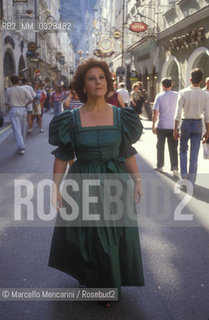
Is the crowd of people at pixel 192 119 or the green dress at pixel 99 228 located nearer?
the green dress at pixel 99 228

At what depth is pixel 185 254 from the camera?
375 cm

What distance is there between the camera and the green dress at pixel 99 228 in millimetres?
2658

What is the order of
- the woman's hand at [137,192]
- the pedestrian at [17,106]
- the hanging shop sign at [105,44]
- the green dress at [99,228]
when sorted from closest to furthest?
1. the green dress at [99,228]
2. the woman's hand at [137,192]
3. the pedestrian at [17,106]
4. the hanging shop sign at [105,44]

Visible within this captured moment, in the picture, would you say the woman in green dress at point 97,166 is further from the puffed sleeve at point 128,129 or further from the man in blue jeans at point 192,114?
the man in blue jeans at point 192,114

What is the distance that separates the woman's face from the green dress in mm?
172

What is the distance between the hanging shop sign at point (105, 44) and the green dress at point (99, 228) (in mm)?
30922

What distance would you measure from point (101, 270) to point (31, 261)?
1.09m

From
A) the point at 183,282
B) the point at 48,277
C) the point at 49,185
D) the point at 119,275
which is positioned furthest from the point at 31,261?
the point at 49,185

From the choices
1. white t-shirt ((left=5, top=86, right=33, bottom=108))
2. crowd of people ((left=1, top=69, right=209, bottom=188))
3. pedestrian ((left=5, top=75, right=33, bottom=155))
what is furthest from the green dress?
white t-shirt ((left=5, top=86, right=33, bottom=108))

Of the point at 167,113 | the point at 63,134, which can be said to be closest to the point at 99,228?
the point at 63,134

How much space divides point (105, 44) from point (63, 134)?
31422mm

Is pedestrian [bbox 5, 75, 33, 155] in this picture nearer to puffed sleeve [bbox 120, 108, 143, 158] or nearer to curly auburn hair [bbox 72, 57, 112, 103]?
curly auburn hair [bbox 72, 57, 112, 103]

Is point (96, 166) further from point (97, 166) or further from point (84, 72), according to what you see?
point (84, 72)

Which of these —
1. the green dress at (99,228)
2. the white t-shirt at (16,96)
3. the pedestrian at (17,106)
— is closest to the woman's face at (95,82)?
the green dress at (99,228)
